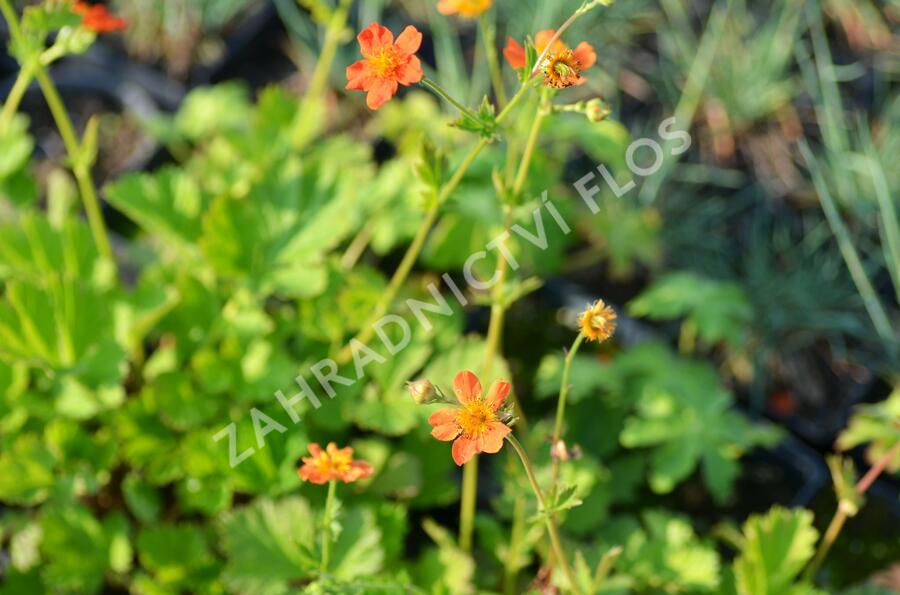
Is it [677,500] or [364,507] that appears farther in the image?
[677,500]

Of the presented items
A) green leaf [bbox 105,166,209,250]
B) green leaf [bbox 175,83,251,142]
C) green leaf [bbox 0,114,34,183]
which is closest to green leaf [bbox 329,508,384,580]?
green leaf [bbox 105,166,209,250]

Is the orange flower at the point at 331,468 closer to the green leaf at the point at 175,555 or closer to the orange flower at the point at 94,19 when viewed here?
the green leaf at the point at 175,555

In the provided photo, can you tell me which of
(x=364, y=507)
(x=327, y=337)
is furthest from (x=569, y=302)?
(x=364, y=507)

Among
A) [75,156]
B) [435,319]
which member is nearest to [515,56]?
[435,319]

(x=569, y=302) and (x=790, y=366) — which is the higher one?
(x=569, y=302)

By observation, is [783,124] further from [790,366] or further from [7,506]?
[7,506]

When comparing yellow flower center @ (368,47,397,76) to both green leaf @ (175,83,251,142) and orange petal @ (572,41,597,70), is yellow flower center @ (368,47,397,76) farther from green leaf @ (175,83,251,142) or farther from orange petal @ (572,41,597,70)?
green leaf @ (175,83,251,142)

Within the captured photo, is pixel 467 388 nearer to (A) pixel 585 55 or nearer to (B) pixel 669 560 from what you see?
(A) pixel 585 55
